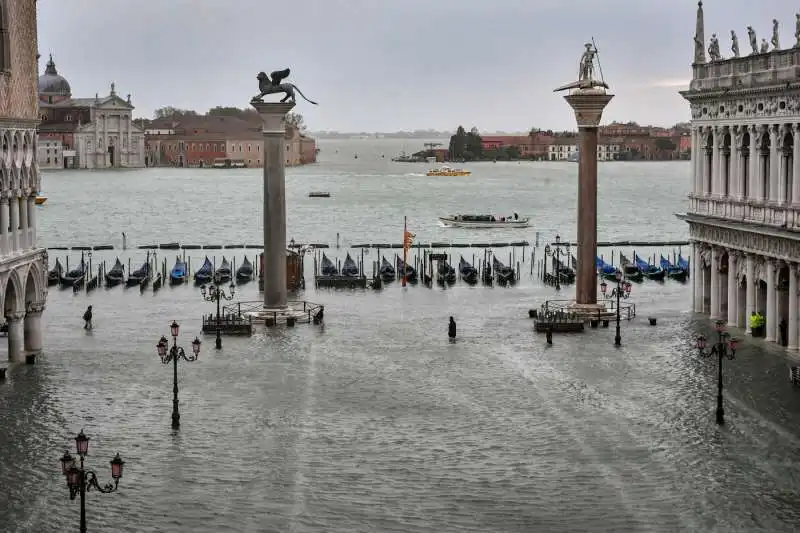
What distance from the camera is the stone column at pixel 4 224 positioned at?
3309 cm

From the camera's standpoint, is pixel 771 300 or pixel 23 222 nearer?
pixel 23 222

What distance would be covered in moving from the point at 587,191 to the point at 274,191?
31.6ft

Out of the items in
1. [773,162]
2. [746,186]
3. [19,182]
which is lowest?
[746,186]

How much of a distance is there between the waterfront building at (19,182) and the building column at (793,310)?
1892cm

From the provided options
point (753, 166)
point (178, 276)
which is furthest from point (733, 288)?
point (178, 276)

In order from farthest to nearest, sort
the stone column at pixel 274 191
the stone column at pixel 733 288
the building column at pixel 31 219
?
the stone column at pixel 274 191, the stone column at pixel 733 288, the building column at pixel 31 219

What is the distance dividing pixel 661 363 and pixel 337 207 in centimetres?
11101

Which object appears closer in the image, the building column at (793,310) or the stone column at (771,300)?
the building column at (793,310)

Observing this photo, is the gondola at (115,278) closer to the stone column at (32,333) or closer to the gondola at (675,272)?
the stone column at (32,333)

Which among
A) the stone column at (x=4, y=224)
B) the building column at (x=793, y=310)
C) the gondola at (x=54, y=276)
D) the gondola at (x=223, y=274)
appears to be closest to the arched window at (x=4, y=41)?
the stone column at (x=4, y=224)

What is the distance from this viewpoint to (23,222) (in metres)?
34.9

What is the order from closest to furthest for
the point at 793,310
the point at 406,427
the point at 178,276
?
the point at 406,427 < the point at 793,310 < the point at 178,276

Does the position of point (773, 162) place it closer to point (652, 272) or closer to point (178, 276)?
point (652, 272)

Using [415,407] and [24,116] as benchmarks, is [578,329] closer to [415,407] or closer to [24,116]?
[415,407]
